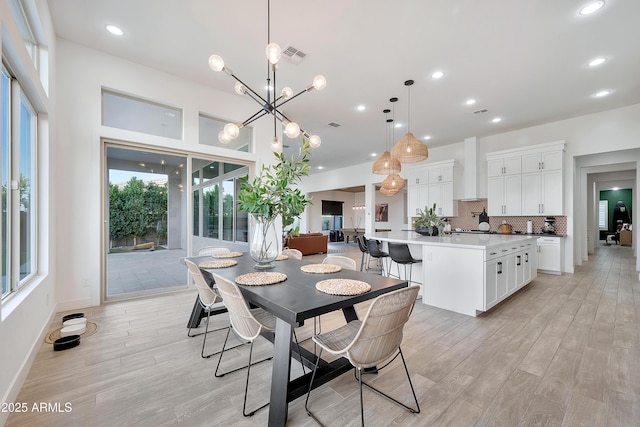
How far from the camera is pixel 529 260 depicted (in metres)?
4.52

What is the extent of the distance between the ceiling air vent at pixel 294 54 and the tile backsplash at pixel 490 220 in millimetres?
5957

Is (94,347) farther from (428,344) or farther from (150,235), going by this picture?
(428,344)

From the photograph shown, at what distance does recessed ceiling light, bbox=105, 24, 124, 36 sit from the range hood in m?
7.30

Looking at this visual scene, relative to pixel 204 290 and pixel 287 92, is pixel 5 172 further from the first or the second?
pixel 287 92

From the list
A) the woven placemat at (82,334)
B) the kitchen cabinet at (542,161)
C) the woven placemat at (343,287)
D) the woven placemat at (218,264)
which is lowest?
the woven placemat at (82,334)

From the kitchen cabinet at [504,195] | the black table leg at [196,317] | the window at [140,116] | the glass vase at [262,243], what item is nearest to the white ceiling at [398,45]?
the window at [140,116]

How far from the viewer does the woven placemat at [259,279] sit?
1834mm

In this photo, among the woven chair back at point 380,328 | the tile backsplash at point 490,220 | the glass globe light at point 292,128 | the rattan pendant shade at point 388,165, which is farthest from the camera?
the tile backsplash at point 490,220

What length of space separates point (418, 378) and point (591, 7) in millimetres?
3919

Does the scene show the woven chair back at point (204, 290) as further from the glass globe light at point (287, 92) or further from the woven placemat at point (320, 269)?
the glass globe light at point (287, 92)

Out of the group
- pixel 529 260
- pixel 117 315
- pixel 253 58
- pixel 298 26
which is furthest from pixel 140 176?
pixel 529 260

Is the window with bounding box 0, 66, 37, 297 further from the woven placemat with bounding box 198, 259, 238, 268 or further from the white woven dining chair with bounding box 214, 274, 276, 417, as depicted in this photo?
the white woven dining chair with bounding box 214, 274, 276, 417

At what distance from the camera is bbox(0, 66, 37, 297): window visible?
200cm

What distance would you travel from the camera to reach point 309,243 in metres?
8.39
